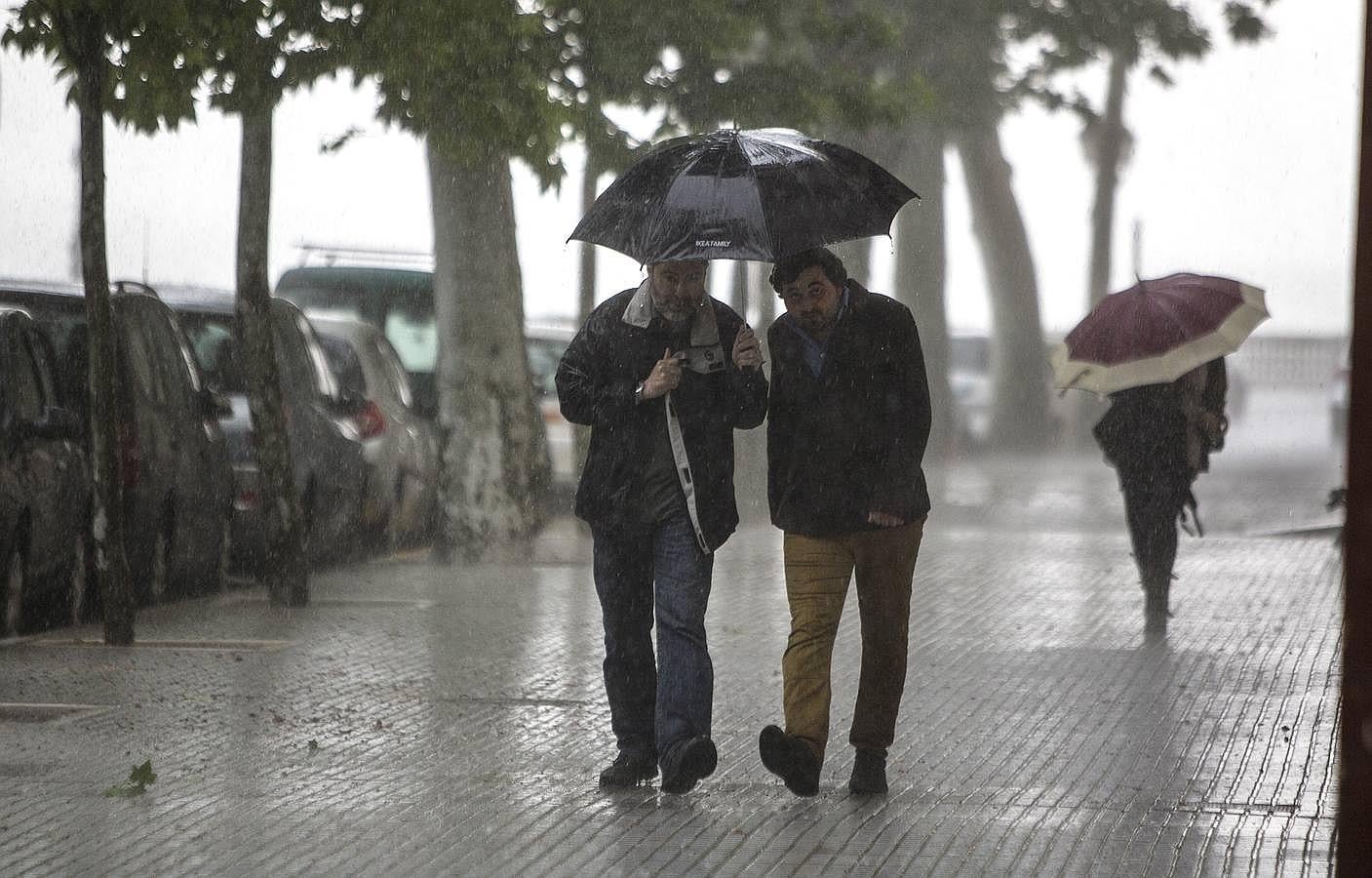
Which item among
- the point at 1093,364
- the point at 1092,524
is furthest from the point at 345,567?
the point at 1092,524

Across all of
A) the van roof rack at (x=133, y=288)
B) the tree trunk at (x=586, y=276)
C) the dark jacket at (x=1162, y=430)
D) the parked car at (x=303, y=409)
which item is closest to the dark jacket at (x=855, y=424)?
the dark jacket at (x=1162, y=430)

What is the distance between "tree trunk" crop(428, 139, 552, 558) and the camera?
1491 cm

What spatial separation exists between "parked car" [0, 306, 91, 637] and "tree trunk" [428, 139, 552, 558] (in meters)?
4.56

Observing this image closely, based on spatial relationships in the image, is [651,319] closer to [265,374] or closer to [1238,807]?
[1238,807]

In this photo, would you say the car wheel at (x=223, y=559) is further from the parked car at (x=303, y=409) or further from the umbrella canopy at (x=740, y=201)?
the umbrella canopy at (x=740, y=201)

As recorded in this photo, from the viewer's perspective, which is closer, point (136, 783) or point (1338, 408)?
point (136, 783)

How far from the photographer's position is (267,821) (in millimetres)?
6262

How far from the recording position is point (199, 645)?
1012 cm

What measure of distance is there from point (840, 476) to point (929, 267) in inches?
1047

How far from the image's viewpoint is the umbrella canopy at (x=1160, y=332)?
1011 centimetres

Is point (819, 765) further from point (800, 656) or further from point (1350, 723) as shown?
point (1350, 723)

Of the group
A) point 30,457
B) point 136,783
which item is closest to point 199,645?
point 30,457

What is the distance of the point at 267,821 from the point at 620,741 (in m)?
1.07

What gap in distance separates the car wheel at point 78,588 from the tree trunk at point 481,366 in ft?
13.9
